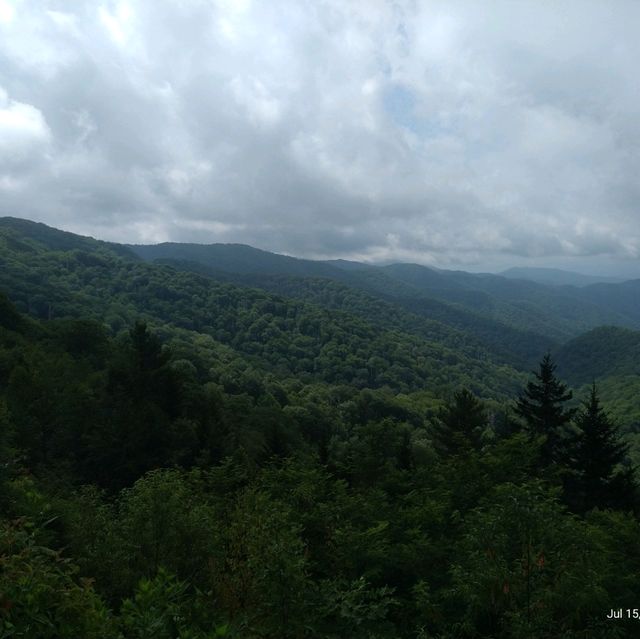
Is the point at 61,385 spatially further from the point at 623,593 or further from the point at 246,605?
the point at 623,593

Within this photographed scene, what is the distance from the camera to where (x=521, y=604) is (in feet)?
26.5

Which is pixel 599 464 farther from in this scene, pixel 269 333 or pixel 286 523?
pixel 269 333

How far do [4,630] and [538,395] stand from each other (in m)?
28.1

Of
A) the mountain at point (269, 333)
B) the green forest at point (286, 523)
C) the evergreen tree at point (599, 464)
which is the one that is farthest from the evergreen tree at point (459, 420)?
the mountain at point (269, 333)

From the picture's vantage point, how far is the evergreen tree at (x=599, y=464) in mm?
22453

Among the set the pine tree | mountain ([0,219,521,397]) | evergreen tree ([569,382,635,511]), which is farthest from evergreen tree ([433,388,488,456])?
mountain ([0,219,521,397])

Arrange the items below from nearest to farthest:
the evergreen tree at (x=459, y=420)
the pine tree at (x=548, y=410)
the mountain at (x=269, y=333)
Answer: the pine tree at (x=548, y=410) → the evergreen tree at (x=459, y=420) → the mountain at (x=269, y=333)

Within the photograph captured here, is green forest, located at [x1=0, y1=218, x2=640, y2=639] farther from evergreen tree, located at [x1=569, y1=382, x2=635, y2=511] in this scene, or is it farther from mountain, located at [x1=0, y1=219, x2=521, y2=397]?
mountain, located at [x1=0, y1=219, x2=521, y2=397]

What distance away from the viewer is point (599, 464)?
22.8m

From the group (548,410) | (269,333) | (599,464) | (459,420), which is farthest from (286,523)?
(269,333)

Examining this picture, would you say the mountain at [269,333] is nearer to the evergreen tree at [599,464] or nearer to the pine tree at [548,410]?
the pine tree at [548,410]

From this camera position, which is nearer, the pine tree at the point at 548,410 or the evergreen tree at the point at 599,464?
the evergreen tree at the point at 599,464

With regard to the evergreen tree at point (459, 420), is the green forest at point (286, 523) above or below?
above

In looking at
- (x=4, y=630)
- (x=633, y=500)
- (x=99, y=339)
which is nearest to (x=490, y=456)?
(x=633, y=500)
